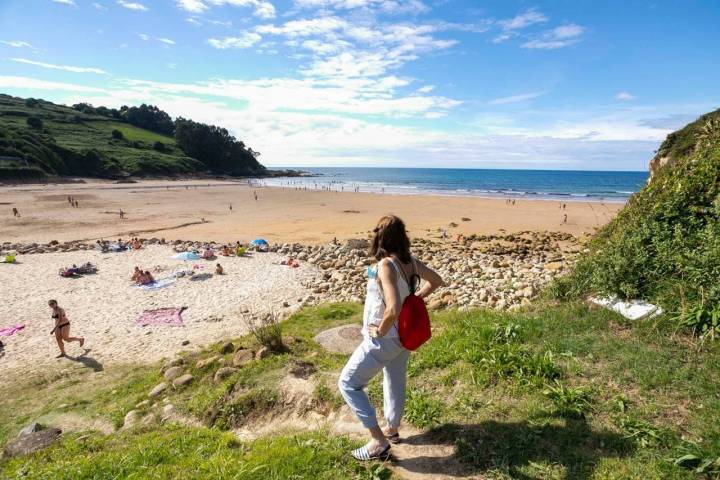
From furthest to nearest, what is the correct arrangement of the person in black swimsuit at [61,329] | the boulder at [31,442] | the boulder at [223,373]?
1. the person in black swimsuit at [61,329]
2. the boulder at [223,373]
3. the boulder at [31,442]

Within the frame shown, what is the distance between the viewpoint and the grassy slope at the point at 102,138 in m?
86.0

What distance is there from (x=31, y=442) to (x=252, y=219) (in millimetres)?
26738

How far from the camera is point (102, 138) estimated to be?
328 feet

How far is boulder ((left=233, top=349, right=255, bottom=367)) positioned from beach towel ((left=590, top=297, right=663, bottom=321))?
220 inches

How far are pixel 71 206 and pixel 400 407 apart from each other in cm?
4300

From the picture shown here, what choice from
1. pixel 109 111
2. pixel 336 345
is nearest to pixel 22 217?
Answer: pixel 336 345

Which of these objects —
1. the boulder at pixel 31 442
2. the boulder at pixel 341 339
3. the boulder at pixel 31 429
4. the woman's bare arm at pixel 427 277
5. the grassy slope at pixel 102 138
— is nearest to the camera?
the woman's bare arm at pixel 427 277

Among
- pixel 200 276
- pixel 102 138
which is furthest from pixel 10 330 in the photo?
pixel 102 138

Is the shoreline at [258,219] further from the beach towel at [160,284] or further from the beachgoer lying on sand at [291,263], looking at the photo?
the beach towel at [160,284]

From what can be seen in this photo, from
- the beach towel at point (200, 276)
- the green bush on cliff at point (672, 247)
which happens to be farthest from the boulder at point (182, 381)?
the beach towel at point (200, 276)

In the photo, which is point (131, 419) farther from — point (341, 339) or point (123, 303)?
point (123, 303)

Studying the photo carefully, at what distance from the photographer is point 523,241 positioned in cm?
1981

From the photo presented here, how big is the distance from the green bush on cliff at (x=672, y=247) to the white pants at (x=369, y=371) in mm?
3680

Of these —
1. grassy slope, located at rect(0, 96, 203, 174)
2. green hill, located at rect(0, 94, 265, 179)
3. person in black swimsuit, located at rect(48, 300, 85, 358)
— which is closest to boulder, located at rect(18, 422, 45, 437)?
person in black swimsuit, located at rect(48, 300, 85, 358)
